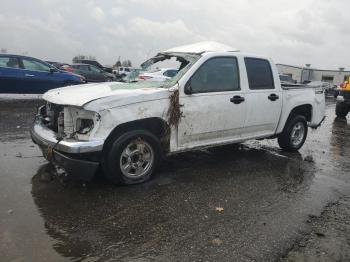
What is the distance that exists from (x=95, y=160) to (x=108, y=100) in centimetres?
74

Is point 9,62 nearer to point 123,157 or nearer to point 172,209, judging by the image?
point 123,157

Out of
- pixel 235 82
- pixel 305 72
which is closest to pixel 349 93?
pixel 235 82

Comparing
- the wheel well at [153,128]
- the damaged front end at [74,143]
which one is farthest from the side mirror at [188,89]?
the damaged front end at [74,143]

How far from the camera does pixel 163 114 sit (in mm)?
5004

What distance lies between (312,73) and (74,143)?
215 ft

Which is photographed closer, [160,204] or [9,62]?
[160,204]

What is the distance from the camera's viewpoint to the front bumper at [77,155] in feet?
14.3

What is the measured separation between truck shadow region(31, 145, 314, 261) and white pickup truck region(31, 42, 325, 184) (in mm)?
357

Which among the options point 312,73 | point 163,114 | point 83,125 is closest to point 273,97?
point 163,114

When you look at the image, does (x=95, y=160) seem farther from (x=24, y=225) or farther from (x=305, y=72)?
(x=305, y=72)

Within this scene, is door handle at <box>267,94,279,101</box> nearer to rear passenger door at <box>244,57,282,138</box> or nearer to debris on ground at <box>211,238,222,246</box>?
rear passenger door at <box>244,57,282,138</box>

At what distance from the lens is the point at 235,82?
234 inches

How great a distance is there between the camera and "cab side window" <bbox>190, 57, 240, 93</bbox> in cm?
543

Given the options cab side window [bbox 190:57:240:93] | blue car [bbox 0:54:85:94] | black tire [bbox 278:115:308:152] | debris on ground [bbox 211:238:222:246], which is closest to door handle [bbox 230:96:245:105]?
cab side window [bbox 190:57:240:93]
